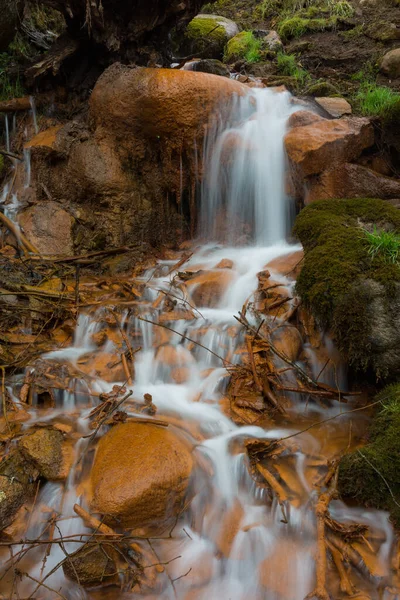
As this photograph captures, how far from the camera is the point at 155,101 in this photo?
600 centimetres

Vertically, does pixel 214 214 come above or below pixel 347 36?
below

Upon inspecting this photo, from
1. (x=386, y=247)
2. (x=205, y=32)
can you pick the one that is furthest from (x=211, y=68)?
(x=386, y=247)

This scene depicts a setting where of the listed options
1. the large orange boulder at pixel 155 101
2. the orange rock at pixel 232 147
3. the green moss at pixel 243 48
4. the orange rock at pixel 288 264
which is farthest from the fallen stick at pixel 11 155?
the green moss at pixel 243 48

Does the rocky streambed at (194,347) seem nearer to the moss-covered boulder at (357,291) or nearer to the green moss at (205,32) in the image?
the moss-covered boulder at (357,291)

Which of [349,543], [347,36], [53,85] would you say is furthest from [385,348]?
[347,36]

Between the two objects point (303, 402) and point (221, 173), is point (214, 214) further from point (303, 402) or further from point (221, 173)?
point (303, 402)

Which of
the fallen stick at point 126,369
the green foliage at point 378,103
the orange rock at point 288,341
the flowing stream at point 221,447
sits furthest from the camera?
the green foliage at point 378,103

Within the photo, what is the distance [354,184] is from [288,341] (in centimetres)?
292

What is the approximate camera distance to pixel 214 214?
270 inches

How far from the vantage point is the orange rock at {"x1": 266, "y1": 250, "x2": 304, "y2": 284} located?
5113 millimetres

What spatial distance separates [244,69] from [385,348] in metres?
8.48

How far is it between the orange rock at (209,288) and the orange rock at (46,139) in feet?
10.7

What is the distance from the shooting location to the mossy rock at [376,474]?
271cm

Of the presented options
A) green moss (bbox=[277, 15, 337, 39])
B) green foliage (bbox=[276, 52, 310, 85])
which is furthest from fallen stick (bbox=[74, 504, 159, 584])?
green moss (bbox=[277, 15, 337, 39])
